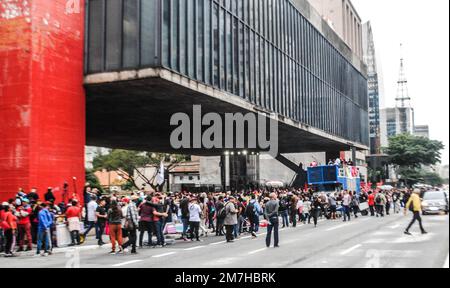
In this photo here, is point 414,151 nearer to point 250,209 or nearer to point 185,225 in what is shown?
point 250,209

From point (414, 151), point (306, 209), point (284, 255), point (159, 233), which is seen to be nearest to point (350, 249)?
point (284, 255)

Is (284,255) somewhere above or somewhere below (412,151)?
below

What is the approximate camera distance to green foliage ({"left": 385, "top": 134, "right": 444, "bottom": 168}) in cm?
7262

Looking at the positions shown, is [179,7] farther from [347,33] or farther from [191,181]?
[191,181]

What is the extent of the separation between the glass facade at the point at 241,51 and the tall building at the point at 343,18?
12085 millimetres

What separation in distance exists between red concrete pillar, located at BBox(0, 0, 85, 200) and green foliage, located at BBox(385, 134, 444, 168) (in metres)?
60.1

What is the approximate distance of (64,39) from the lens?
22547mm

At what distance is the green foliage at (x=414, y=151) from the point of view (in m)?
72.6

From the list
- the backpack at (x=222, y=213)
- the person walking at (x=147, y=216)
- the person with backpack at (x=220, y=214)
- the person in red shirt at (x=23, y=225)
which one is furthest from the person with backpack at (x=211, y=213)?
the person in red shirt at (x=23, y=225)

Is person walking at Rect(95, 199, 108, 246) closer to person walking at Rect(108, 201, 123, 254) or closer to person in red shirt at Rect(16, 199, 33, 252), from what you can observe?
person in red shirt at Rect(16, 199, 33, 252)

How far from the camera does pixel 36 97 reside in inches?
822

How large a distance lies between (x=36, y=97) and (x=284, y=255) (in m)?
12.9

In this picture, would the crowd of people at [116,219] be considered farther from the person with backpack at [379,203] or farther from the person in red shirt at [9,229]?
the person with backpack at [379,203]

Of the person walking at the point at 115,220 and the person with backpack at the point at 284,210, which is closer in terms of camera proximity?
the person walking at the point at 115,220
